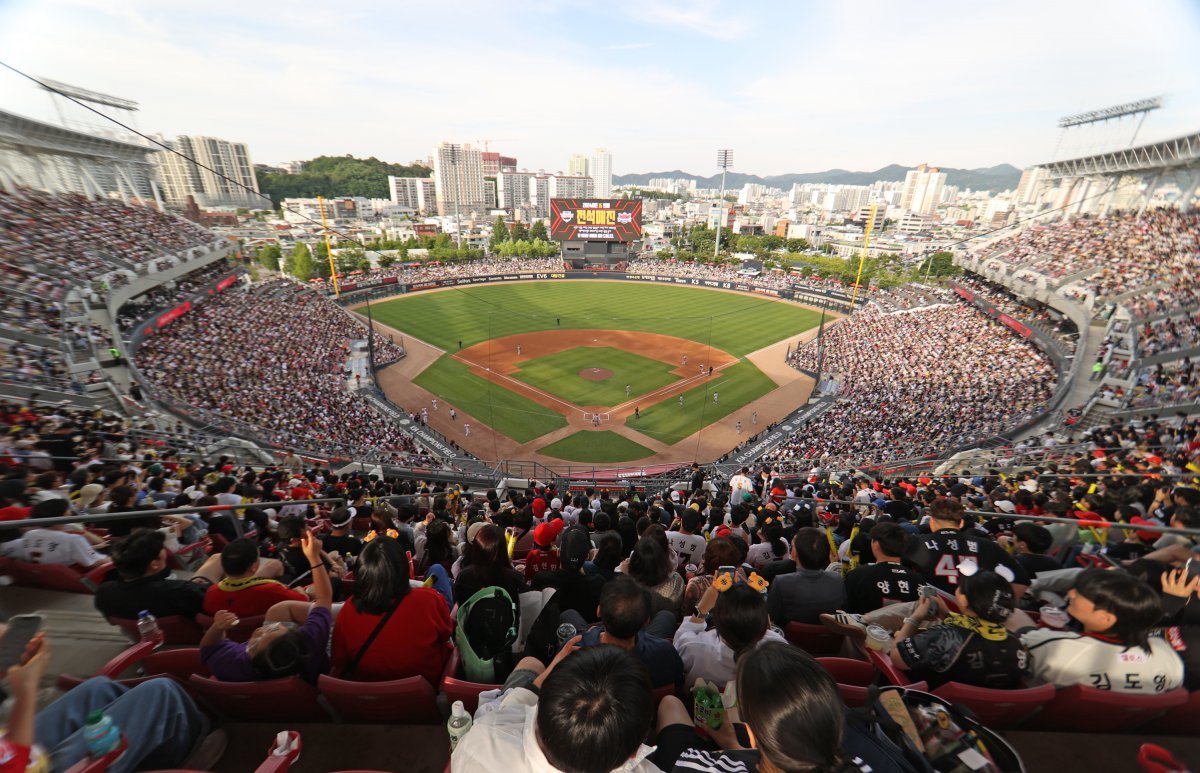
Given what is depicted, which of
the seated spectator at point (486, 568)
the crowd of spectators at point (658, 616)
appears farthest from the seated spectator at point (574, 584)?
the seated spectator at point (486, 568)

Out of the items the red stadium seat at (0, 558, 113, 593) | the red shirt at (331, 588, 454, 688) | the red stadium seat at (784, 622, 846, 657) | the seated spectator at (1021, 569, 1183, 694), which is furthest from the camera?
the red stadium seat at (0, 558, 113, 593)

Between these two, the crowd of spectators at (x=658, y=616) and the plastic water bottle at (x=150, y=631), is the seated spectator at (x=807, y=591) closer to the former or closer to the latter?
the crowd of spectators at (x=658, y=616)

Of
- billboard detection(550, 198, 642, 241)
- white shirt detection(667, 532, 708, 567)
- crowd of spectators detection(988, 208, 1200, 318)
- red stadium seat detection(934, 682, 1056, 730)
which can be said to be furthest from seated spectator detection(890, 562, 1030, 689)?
billboard detection(550, 198, 642, 241)

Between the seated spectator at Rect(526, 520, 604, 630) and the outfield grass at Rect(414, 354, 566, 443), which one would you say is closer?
the seated spectator at Rect(526, 520, 604, 630)

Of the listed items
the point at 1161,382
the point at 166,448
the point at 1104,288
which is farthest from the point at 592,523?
Answer: the point at 1104,288

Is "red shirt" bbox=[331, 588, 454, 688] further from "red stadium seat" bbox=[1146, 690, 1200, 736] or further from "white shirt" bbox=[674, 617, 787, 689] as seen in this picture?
"red stadium seat" bbox=[1146, 690, 1200, 736]

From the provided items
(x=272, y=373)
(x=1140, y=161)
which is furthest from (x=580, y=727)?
(x=1140, y=161)

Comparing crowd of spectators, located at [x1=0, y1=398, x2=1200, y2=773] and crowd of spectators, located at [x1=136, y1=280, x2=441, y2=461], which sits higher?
crowd of spectators, located at [x1=0, y1=398, x2=1200, y2=773]
